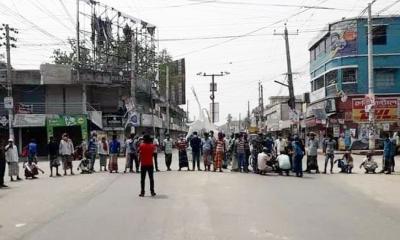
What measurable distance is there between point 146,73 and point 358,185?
2178 inches

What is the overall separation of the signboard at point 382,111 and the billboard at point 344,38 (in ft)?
16.1

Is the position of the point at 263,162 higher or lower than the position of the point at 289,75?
lower

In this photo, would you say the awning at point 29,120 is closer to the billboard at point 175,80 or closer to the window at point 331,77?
the window at point 331,77

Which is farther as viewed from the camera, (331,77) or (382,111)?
(331,77)

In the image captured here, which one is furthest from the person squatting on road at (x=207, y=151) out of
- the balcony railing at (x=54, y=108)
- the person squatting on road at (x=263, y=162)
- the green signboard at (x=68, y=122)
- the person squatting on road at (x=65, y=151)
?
the balcony railing at (x=54, y=108)

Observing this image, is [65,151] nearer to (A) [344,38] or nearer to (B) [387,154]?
(B) [387,154]

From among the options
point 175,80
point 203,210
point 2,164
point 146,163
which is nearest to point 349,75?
point 2,164

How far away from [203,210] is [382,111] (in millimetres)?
38284

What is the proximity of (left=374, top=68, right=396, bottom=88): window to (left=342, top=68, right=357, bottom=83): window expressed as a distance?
5.57ft

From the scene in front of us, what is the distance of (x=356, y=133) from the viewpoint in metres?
50.1

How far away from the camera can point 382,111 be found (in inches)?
1909

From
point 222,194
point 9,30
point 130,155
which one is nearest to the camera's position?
point 222,194

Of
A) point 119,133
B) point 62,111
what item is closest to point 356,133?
point 119,133

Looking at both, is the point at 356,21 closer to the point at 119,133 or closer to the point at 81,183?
the point at 119,133
